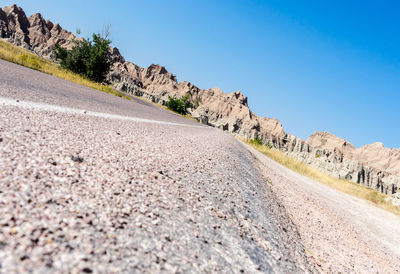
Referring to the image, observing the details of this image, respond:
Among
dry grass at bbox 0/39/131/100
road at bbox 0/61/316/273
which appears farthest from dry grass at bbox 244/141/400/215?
dry grass at bbox 0/39/131/100

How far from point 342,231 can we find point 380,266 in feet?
A: 2.85

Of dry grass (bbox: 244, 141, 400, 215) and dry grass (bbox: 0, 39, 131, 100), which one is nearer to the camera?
dry grass (bbox: 0, 39, 131, 100)

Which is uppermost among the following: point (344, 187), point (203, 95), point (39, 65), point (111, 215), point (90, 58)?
point (203, 95)

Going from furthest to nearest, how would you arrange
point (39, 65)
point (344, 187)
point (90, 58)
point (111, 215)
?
point (90, 58)
point (344, 187)
point (39, 65)
point (111, 215)

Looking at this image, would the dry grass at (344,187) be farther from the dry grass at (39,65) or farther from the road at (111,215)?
the dry grass at (39,65)

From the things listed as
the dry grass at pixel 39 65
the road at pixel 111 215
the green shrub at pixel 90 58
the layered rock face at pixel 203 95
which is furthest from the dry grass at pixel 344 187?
the layered rock face at pixel 203 95

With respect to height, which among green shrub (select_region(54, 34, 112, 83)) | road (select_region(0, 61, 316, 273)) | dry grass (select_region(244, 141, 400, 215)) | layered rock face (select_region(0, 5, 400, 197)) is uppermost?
layered rock face (select_region(0, 5, 400, 197))

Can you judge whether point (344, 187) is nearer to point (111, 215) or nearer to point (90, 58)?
point (111, 215)

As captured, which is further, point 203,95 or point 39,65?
point 203,95

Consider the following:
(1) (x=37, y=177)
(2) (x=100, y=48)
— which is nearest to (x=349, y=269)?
(1) (x=37, y=177)

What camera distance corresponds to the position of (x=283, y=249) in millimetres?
1870

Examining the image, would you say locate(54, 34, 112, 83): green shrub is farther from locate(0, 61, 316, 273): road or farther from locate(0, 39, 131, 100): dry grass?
locate(0, 61, 316, 273): road

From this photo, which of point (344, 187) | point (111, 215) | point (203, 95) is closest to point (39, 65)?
point (111, 215)

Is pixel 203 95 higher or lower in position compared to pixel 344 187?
higher
